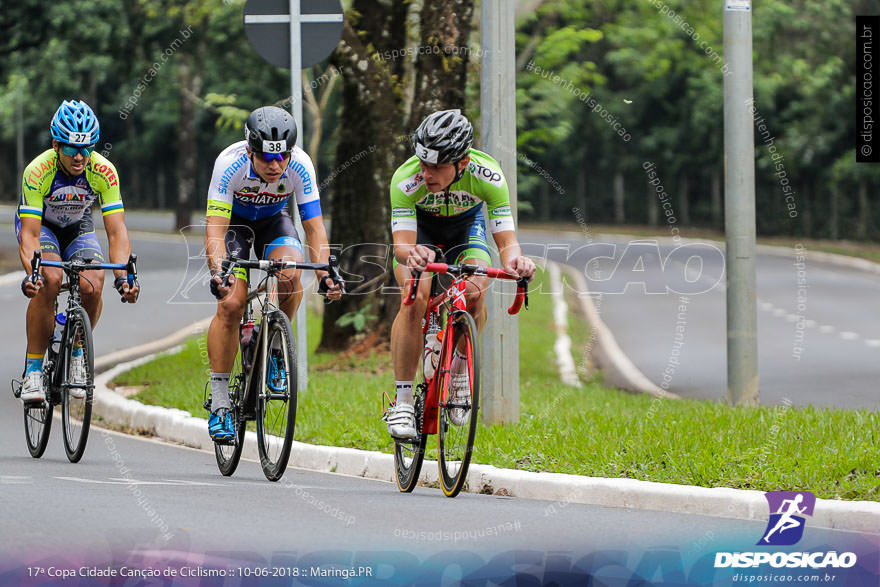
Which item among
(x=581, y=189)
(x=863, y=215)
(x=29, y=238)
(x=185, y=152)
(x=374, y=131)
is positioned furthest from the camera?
(x=581, y=189)

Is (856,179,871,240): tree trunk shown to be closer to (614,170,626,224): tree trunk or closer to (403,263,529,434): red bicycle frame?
(614,170,626,224): tree trunk

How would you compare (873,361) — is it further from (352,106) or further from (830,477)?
(830,477)

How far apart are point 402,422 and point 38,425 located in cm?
274

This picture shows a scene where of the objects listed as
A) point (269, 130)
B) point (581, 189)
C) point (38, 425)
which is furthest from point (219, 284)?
point (581, 189)

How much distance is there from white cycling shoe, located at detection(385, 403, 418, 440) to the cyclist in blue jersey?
70 centimetres

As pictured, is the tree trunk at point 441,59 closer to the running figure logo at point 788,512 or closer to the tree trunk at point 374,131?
the tree trunk at point 374,131

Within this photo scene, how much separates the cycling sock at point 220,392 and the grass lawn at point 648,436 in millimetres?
1338

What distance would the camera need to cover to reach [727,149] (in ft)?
38.5

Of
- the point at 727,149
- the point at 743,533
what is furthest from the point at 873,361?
the point at 743,533

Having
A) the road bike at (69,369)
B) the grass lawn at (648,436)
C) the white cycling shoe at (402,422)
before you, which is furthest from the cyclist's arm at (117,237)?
the white cycling shoe at (402,422)

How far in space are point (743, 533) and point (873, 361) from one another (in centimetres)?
1015

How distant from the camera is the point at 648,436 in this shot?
872 cm

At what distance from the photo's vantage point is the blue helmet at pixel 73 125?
8469 millimetres

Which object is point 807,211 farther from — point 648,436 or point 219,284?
point 219,284
